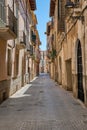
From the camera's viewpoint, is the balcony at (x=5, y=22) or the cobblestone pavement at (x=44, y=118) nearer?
the cobblestone pavement at (x=44, y=118)

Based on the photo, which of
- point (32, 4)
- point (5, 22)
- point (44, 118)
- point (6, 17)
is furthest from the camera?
point (32, 4)

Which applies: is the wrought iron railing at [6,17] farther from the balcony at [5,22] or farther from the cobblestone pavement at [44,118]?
the cobblestone pavement at [44,118]

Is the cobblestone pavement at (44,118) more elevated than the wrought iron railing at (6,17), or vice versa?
the wrought iron railing at (6,17)

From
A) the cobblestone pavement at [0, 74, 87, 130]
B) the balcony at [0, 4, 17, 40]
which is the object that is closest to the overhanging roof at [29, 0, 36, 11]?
the balcony at [0, 4, 17, 40]

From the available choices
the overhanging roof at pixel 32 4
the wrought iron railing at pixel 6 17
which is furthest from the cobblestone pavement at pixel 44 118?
the overhanging roof at pixel 32 4

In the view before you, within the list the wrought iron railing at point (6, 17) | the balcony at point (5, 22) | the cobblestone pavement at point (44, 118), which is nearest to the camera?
the cobblestone pavement at point (44, 118)

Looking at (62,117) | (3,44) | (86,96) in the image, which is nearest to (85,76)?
(86,96)

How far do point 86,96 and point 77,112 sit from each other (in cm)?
124

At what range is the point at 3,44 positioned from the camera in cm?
1196

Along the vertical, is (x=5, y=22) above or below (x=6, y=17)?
below

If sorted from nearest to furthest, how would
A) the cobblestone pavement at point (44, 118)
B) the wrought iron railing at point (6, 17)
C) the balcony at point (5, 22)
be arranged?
the cobblestone pavement at point (44, 118), the balcony at point (5, 22), the wrought iron railing at point (6, 17)

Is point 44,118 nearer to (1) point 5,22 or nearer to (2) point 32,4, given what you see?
(1) point 5,22

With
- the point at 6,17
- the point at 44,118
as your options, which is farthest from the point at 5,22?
the point at 44,118

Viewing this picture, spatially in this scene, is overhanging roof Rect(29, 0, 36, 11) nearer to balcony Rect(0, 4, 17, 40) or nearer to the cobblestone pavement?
balcony Rect(0, 4, 17, 40)
